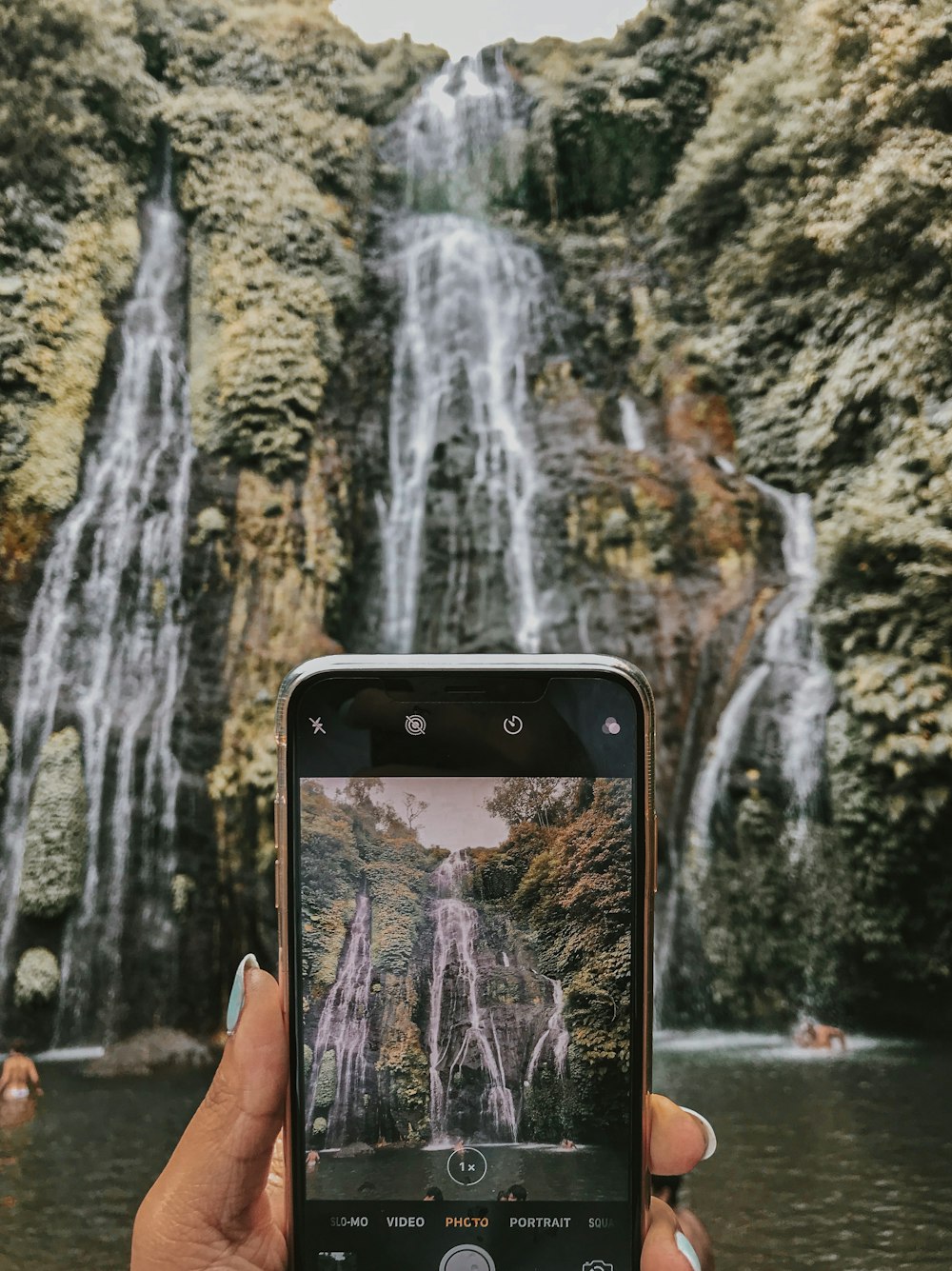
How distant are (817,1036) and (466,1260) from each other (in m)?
1.36

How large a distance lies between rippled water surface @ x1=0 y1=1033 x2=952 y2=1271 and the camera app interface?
3.87 feet

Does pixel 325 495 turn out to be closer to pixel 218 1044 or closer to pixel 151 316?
pixel 151 316

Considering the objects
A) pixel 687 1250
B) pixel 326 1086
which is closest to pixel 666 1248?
pixel 687 1250

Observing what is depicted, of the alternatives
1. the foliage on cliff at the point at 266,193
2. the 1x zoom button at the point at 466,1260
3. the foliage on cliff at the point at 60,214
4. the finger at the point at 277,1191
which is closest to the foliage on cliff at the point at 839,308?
the foliage on cliff at the point at 266,193

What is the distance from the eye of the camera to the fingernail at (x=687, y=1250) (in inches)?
23.7

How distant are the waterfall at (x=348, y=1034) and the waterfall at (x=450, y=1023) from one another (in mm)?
43

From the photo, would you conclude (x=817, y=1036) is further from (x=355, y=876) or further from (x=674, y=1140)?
(x=355, y=876)

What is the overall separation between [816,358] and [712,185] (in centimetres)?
43

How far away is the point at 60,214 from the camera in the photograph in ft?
6.79

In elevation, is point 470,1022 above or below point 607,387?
below

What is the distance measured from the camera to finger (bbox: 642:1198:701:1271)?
600mm

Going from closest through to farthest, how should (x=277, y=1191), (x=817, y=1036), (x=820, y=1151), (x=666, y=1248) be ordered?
(x=666, y=1248) < (x=277, y=1191) < (x=820, y=1151) < (x=817, y=1036)

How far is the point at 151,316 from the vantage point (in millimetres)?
2090

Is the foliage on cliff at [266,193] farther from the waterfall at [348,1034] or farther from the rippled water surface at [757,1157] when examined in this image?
the waterfall at [348,1034]
